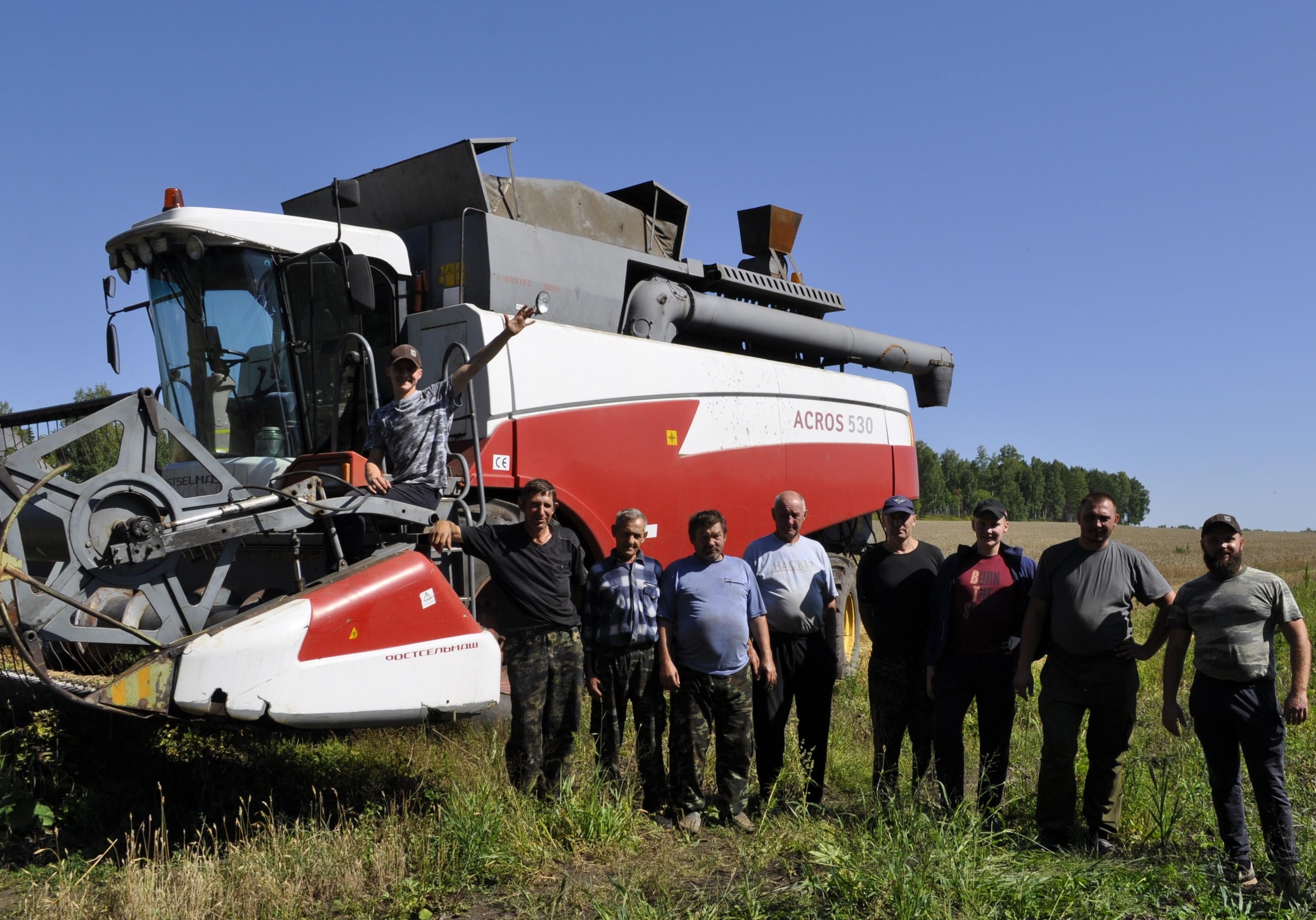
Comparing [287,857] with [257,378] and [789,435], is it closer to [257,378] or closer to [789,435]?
[257,378]

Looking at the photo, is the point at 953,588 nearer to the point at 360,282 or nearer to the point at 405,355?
the point at 405,355

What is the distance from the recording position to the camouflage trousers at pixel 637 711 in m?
4.79

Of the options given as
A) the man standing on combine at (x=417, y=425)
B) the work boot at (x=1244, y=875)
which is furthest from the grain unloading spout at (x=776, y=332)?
the work boot at (x=1244, y=875)

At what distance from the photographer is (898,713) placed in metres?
5.07

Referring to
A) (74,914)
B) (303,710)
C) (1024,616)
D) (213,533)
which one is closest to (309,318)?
(213,533)

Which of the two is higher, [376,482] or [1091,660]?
[376,482]

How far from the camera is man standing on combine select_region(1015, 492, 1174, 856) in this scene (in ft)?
14.7

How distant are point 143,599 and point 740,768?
2.89 m

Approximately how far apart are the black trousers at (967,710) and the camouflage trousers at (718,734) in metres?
0.87

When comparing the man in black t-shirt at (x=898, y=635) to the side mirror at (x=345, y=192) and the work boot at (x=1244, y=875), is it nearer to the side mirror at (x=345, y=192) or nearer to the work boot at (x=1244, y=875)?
the work boot at (x=1244, y=875)

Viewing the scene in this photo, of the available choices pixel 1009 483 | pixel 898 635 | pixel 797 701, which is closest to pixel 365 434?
pixel 797 701

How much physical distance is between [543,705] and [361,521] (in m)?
1.20

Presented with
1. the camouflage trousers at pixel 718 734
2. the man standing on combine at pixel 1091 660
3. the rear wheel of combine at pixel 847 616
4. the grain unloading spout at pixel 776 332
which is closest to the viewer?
the man standing on combine at pixel 1091 660

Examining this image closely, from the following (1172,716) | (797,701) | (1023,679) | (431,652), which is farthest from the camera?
(797,701)
